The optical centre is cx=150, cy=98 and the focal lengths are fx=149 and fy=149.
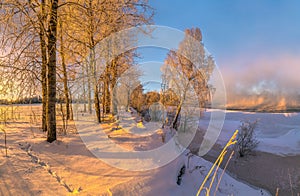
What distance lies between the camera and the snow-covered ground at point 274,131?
9844mm

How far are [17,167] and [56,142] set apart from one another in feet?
3.37

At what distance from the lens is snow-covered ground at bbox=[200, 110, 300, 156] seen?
32.3 ft

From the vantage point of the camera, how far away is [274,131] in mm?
12445

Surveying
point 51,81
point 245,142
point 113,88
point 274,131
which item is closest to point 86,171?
point 51,81

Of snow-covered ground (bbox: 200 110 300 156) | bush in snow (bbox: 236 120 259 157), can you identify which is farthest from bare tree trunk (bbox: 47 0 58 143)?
snow-covered ground (bbox: 200 110 300 156)

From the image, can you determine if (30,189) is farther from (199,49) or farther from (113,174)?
(199,49)

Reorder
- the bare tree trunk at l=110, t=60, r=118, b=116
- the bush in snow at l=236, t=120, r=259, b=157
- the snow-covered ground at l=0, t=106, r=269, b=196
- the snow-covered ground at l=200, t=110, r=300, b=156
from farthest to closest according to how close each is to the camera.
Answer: the snow-covered ground at l=200, t=110, r=300, b=156
the bush in snow at l=236, t=120, r=259, b=157
the bare tree trunk at l=110, t=60, r=118, b=116
the snow-covered ground at l=0, t=106, r=269, b=196

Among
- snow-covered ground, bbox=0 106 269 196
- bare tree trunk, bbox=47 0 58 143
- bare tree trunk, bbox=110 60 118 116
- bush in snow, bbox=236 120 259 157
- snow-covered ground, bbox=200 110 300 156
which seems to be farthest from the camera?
snow-covered ground, bbox=200 110 300 156

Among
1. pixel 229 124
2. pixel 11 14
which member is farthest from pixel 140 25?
pixel 229 124

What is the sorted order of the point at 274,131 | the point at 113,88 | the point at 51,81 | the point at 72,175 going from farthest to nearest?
1. the point at 274,131
2. the point at 113,88
3. the point at 51,81
4. the point at 72,175

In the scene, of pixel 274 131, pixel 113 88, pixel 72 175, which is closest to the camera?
pixel 72 175

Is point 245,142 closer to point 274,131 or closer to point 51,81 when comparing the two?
point 274,131

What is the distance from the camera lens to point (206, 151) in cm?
918

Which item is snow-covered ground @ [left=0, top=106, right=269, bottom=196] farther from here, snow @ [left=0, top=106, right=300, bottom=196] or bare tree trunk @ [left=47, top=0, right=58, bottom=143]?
bare tree trunk @ [left=47, top=0, right=58, bottom=143]
